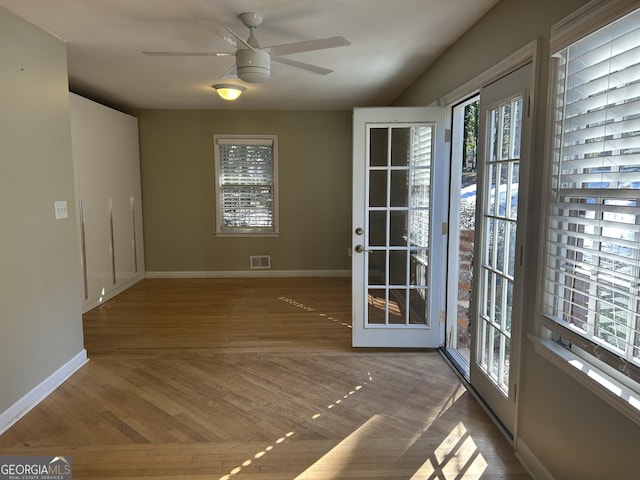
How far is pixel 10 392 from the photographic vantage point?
2.45 m

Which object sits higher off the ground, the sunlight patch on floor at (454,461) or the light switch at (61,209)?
the light switch at (61,209)

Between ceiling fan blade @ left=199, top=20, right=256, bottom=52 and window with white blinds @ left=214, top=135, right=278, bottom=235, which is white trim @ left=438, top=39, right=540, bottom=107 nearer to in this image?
ceiling fan blade @ left=199, top=20, right=256, bottom=52

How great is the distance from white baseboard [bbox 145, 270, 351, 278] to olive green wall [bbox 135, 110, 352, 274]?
0.14 feet

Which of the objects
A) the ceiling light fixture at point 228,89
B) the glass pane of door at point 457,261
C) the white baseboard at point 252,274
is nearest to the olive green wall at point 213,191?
Answer: the white baseboard at point 252,274

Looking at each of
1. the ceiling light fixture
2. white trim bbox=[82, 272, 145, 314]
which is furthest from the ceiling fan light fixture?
white trim bbox=[82, 272, 145, 314]

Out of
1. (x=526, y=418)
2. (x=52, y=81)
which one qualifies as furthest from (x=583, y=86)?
(x=52, y=81)

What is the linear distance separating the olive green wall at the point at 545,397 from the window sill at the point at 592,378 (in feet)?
0.15

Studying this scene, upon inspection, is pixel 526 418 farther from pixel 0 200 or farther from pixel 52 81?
pixel 52 81

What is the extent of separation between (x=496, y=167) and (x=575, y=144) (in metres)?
0.72

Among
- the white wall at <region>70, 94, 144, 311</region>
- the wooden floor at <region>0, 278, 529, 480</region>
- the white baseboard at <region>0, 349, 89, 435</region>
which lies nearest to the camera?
the wooden floor at <region>0, 278, 529, 480</region>

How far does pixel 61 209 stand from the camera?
295 cm

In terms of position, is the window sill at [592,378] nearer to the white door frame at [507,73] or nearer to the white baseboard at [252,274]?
the white door frame at [507,73]

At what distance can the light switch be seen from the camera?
290 centimetres

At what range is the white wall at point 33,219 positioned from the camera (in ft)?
7.93
